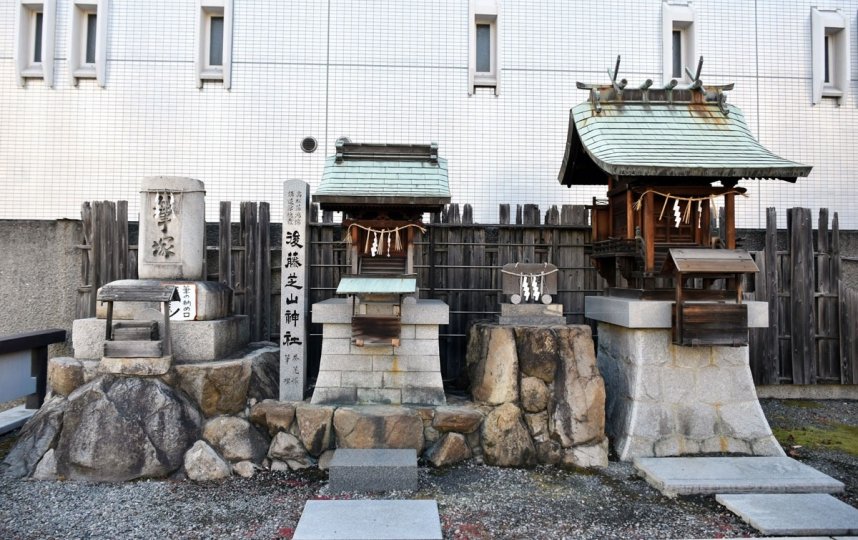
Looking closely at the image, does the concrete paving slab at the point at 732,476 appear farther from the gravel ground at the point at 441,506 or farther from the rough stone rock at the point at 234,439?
the rough stone rock at the point at 234,439

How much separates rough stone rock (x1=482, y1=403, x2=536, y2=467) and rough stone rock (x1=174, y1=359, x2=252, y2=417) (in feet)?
12.3

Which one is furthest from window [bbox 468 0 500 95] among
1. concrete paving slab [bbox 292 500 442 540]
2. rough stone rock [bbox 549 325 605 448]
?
concrete paving slab [bbox 292 500 442 540]

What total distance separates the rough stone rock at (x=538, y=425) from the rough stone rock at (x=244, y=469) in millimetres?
4028

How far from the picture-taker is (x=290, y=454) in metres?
6.77

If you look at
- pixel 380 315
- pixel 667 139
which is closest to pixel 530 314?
pixel 380 315

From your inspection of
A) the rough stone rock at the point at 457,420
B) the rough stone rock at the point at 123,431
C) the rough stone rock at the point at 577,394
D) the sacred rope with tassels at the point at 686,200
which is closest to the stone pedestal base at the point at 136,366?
the rough stone rock at the point at 123,431

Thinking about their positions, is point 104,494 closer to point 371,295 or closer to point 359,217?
point 371,295

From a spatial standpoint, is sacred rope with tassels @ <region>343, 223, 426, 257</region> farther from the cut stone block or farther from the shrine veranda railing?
the cut stone block

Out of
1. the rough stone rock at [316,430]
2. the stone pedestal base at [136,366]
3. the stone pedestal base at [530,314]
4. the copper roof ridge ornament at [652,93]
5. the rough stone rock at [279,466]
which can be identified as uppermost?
the copper roof ridge ornament at [652,93]

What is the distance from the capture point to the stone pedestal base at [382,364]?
7.19 meters

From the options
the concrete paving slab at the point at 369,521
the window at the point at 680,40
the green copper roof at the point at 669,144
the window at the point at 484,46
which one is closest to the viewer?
the concrete paving slab at the point at 369,521

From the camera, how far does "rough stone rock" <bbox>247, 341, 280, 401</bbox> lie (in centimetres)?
726

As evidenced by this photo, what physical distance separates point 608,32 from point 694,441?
369 inches

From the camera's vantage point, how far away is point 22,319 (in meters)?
9.40
